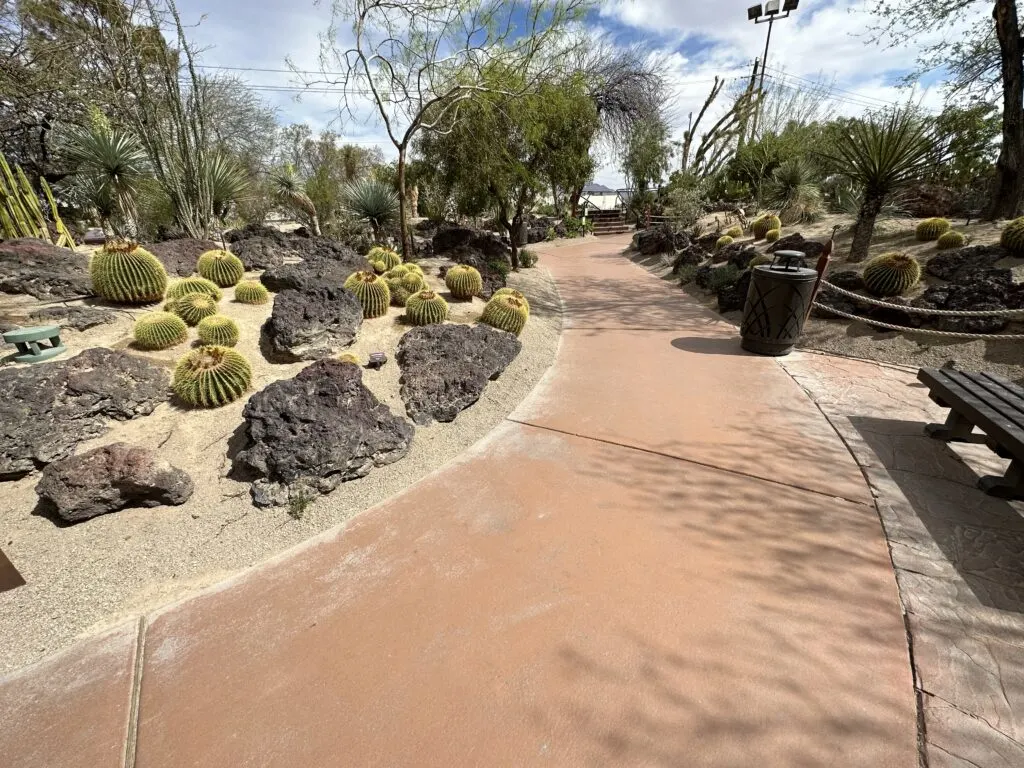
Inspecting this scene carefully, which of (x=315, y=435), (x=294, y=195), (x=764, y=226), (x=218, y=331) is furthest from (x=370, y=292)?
(x=764, y=226)

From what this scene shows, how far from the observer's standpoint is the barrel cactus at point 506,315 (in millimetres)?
5969

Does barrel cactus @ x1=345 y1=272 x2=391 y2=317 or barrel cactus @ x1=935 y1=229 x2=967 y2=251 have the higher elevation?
barrel cactus @ x1=935 y1=229 x2=967 y2=251

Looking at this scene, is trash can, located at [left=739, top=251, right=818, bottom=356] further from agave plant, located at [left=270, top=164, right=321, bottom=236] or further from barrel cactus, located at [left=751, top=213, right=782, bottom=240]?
agave plant, located at [left=270, top=164, right=321, bottom=236]

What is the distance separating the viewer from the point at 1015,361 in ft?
15.1

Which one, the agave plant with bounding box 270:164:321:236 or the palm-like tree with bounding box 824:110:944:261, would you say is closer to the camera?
the palm-like tree with bounding box 824:110:944:261

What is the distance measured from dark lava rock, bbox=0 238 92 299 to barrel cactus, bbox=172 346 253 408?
3.00 m

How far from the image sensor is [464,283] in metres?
7.09

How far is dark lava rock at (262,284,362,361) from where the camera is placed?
451 centimetres

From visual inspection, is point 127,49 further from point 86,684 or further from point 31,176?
point 86,684

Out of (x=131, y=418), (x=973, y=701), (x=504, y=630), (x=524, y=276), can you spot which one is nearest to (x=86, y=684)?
(x=504, y=630)

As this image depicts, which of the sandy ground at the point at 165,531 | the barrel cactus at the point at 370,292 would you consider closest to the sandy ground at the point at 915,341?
the sandy ground at the point at 165,531

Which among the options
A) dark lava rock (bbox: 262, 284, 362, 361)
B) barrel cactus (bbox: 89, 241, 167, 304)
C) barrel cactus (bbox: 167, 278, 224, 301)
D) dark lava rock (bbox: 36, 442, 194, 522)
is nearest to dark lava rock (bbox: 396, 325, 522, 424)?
dark lava rock (bbox: 262, 284, 362, 361)

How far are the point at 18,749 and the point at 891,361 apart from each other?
7731mm

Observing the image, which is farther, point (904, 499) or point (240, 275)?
point (240, 275)
